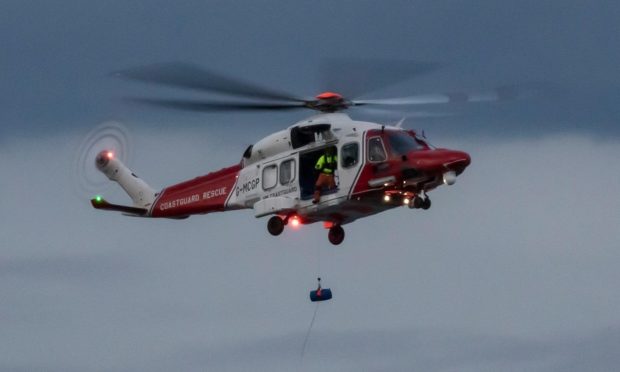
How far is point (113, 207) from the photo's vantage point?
216ft

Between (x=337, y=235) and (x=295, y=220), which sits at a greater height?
(x=337, y=235)

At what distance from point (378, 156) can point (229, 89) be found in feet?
15.6

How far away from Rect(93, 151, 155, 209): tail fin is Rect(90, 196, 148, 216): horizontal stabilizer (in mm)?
280

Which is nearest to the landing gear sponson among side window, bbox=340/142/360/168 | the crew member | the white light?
the white light

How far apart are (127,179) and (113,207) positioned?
3.02 meters

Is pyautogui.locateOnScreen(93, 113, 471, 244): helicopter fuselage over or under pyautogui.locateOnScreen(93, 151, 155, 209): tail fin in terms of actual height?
under

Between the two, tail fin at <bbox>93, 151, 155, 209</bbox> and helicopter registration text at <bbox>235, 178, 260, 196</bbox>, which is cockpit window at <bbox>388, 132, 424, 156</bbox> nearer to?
helicopter registration text at <bbox>235, 178, 260, 196</bbox>

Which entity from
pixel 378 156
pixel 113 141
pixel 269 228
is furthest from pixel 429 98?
pixel 113 141

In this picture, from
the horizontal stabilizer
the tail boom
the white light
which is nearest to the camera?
the white light

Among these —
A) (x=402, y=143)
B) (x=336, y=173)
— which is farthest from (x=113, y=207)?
(x=402, y=143)

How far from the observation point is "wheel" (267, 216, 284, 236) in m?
61.6

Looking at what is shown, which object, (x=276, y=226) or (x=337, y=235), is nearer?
(x=276, y=226)

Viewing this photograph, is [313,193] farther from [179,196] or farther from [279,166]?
[179,196]

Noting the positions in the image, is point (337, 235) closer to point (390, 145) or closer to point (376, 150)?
point (376, 150)
